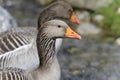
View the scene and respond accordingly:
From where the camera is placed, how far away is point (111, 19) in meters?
12.8

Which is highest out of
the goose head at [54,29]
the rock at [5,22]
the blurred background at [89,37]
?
the goose head at [54,29]

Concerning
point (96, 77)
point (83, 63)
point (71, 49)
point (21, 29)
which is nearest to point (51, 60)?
point (21, 29)

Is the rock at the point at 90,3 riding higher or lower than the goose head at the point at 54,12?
lower

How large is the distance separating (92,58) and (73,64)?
0.59m

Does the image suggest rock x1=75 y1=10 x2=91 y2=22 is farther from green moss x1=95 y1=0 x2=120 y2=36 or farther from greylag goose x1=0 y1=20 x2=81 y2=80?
greylag goose x1=0 y1=20 x2=81 y2=80

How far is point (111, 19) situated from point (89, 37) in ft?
2.50

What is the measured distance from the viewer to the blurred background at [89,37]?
1048cm

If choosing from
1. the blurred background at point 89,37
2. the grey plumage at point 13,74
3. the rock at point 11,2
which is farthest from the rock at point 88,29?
the grey plumage at point 13,74

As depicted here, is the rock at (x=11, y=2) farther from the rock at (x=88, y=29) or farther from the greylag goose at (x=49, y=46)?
the greylag goose at (x=49, y=46)

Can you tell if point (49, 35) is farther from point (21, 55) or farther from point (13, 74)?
point (21, 55)

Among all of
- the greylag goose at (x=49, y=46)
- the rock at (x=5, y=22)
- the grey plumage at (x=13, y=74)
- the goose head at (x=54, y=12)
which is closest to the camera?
the grey plumage at (x=13, y=74)

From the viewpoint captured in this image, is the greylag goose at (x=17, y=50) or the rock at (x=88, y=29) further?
the rock at (x=88, y=29)

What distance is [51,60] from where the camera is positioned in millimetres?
7395

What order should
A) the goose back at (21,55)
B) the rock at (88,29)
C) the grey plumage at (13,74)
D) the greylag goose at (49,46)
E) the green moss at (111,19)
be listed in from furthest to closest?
the rock at (88,29)
the green moss at (111,19)
the goose back at (21,55)
the greylag goose at (49,46)
the grey plumage at (13,74)
